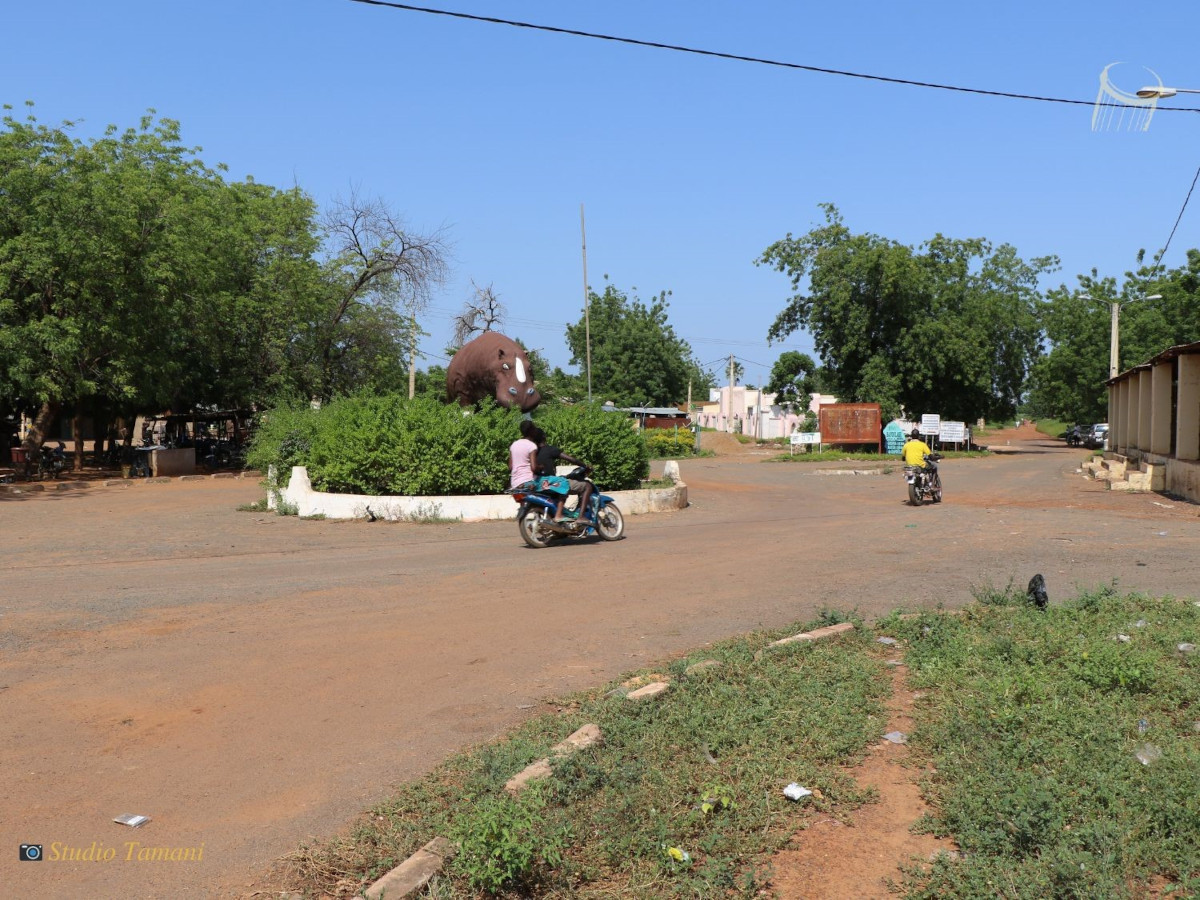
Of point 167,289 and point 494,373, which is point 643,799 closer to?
point 494,373

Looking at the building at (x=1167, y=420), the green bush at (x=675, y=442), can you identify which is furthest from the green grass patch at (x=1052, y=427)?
the building at (x=1167, y=420)

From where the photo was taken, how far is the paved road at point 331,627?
448 cm

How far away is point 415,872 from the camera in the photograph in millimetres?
3656

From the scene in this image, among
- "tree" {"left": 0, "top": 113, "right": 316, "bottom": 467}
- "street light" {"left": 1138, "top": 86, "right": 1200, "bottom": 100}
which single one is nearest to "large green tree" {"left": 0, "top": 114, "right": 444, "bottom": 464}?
"tree" {"left": 0, "top": 113, "right": 316, "bottom": 467}

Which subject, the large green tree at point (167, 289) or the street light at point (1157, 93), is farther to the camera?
the large green tree at point (167, 289)

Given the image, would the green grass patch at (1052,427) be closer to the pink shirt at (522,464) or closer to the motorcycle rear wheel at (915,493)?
the motorcycle rear wheel at (915,493)

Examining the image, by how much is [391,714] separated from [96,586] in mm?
5817

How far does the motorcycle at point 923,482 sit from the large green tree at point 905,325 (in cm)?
2817

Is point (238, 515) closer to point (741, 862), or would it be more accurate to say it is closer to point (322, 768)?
point (322, 768)

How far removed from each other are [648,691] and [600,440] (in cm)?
1223

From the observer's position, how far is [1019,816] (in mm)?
3926

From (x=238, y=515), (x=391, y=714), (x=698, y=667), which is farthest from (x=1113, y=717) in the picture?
(x=238, y=515)

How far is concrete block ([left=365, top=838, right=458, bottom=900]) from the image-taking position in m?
3.54

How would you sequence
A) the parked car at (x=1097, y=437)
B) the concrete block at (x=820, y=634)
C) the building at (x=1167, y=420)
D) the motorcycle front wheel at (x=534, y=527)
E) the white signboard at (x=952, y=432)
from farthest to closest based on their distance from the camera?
1. the parked car at (x=1097, y=437)
2. the white signboard at (x=952, y=432)
3. the building at (x=1167, y=420)
4. the motorcycle front wheel at (x=534, y=527)
5. the concrete block at (x=820, y=634)
